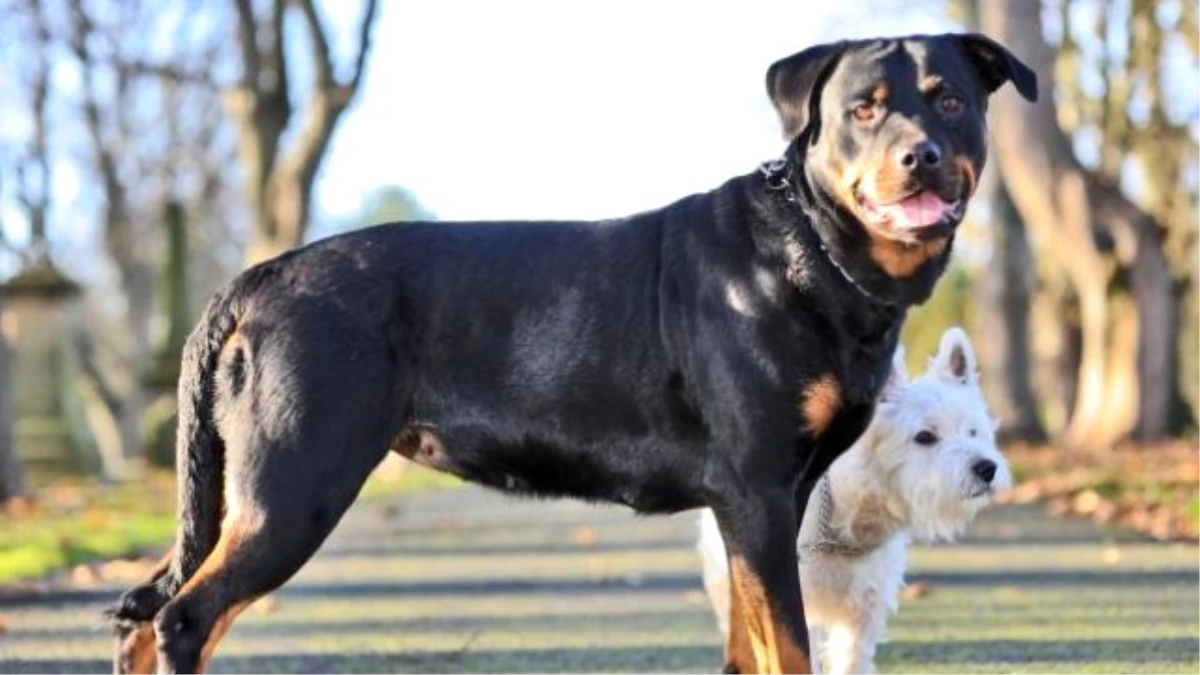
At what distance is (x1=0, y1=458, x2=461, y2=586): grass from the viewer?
1305cm

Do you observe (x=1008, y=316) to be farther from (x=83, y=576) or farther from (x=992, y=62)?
(x=992, y=62)

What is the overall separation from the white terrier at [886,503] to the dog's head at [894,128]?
164 centimetres

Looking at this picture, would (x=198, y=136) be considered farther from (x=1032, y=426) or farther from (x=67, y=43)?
(x=1032, y=426)

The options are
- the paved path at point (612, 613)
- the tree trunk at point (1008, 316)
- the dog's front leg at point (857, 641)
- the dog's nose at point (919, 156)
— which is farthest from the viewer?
the tree trunk at point (1008, 316)

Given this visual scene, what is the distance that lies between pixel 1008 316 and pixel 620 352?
72.9ft

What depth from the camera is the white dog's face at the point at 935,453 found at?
7645mm

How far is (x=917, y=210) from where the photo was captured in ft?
18.5

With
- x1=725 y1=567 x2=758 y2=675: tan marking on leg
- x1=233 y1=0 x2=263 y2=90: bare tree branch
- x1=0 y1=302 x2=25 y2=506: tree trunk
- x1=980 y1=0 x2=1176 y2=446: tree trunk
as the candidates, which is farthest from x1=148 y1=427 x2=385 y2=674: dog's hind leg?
x1=233 y1=0 x2=263 y2=90: bare tree branch

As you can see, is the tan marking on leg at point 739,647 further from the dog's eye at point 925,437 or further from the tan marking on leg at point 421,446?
the dog's eye at point 925,437

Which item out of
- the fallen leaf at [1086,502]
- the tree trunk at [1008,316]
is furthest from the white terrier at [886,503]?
the tree trunk at [1008,316]

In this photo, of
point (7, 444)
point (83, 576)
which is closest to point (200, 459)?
point (83, 576)

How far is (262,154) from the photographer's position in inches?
953

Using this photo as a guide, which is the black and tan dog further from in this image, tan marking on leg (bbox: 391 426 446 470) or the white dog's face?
the white dog's face

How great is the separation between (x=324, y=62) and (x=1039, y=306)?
823 inches
